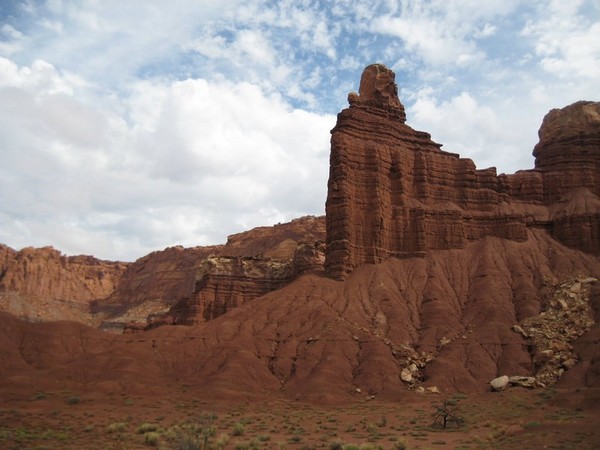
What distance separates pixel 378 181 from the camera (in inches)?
2584

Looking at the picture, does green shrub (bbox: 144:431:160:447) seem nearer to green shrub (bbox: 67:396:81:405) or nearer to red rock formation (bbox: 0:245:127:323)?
green shrub (bbox: 67:396:81:405)

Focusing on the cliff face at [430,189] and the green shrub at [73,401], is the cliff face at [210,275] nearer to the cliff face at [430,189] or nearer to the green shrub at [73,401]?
the cliff face at [430,189]

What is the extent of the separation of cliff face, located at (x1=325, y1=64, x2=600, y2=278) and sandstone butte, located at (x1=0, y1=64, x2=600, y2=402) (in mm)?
163

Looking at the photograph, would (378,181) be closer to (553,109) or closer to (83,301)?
(553,109)

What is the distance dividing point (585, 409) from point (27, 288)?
13031 centimetres

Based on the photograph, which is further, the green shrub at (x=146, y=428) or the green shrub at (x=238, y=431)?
the green shrub at (x=238, y=431)

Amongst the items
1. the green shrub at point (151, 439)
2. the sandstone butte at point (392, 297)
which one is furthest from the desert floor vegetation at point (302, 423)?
the sandstone butte at point (392, 297)

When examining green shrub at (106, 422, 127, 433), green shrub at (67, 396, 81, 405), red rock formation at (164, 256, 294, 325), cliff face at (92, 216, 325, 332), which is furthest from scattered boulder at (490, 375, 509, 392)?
red rock formation at (164, 256, 294, 325)

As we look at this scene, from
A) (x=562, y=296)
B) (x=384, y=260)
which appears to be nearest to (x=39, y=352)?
(x=384, y=260)

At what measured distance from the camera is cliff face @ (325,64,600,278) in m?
64.8

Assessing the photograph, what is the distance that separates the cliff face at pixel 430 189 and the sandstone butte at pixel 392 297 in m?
0.16

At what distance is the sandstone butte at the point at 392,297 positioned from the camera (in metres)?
46.9

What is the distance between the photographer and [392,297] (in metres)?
58.5

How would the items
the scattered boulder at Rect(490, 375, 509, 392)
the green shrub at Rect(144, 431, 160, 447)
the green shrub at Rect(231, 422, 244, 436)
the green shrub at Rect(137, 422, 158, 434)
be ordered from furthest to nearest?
the scattered boulder at Rect(490, 375, 509, 392) → the green shrub at Rect(231, 422, 244, 436) → the green shrub at Rect(137, 422, 158, 434) → the green shrub at Rect(144, 431, 160, 447)
